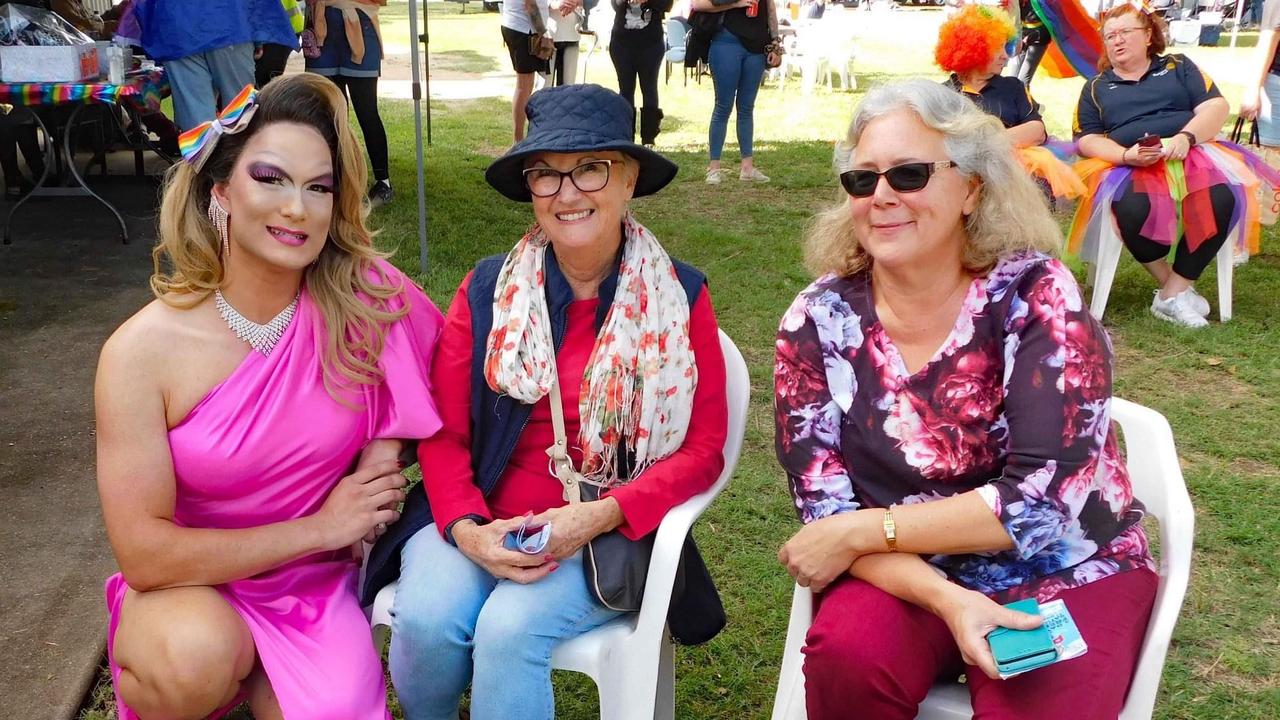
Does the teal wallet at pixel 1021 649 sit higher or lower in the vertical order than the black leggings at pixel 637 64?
lower

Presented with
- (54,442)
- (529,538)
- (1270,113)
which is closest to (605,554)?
(529,538)

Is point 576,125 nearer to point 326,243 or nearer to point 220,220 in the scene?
point 326,243

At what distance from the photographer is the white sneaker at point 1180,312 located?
5.46 m

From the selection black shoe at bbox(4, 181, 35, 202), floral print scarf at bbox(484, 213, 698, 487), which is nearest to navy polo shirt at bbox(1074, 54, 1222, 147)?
floral print scarf at bbox(484, 213, 698, 487)

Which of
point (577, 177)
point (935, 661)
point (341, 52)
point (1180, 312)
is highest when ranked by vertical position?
point (341, 52)

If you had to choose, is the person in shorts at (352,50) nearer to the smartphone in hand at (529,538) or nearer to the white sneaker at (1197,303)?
the white sneaker at (1197,303)

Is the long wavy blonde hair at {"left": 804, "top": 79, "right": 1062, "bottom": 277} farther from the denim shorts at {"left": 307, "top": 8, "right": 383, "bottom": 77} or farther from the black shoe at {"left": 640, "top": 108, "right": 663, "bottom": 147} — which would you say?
the black shoe at {"left": 640, "top": 108, "right": 663, "bottom": 147}

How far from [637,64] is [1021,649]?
699 cm

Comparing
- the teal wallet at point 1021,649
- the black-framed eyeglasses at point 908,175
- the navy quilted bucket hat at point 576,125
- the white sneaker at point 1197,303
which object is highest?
the navy quilted bucket hat at point 576,125

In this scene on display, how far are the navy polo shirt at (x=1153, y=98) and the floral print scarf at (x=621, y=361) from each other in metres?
4.13

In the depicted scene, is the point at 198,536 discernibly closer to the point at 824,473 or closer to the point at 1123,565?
the point at 824,473

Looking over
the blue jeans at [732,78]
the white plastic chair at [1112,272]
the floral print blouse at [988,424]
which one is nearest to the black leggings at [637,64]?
the blue jeans at [732,78]

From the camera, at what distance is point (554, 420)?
2.25 metres

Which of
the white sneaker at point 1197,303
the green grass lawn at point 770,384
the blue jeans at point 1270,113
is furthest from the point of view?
the blue jeans at point 1270,113
